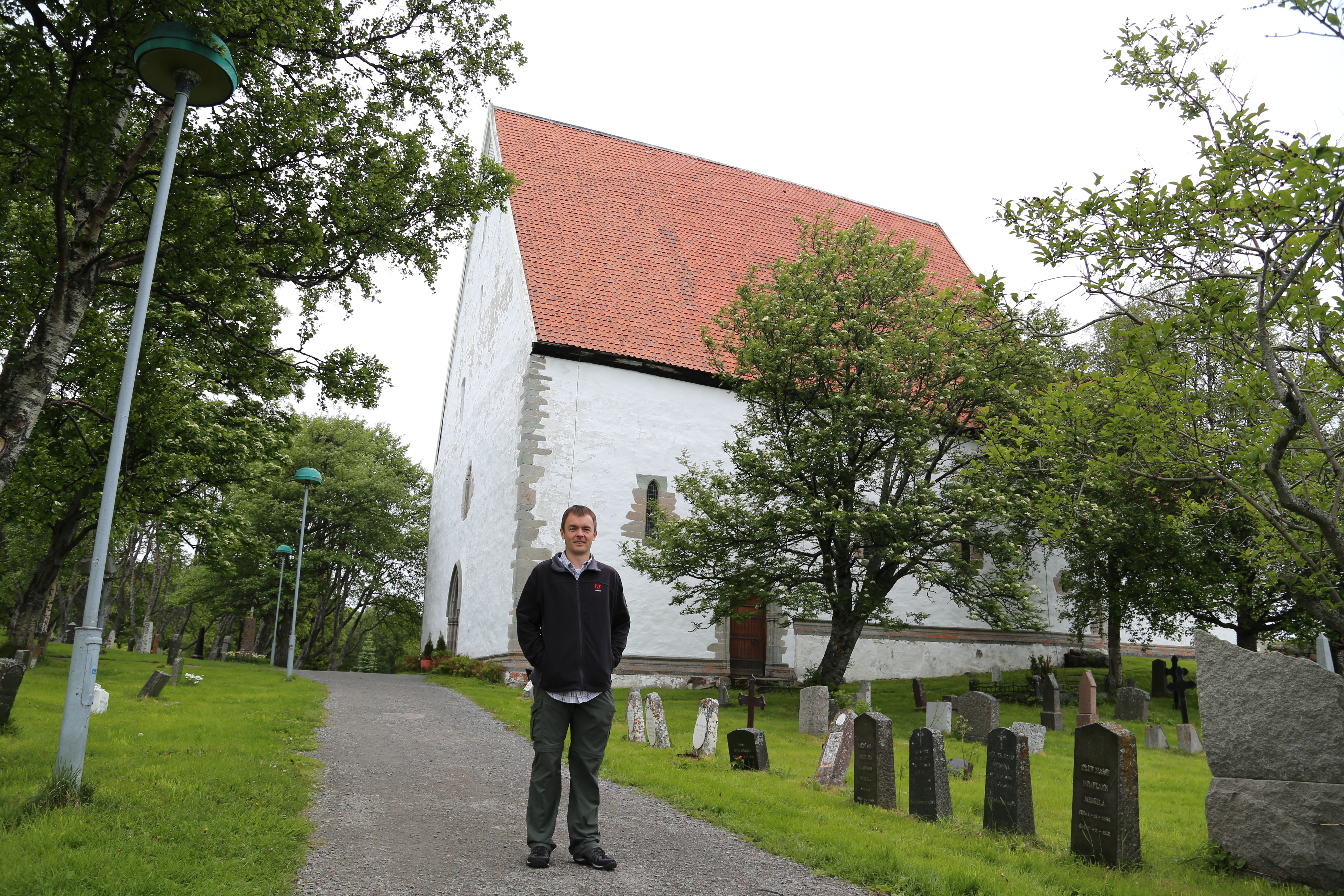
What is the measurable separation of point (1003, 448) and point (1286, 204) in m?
3.42

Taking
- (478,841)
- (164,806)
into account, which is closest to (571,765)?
(478,841)

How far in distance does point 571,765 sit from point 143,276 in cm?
436

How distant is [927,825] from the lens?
6.56 meters

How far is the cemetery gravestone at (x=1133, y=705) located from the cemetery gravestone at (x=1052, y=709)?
136 centimetres

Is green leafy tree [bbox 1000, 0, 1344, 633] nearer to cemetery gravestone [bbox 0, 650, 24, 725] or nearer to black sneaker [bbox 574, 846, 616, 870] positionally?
black sneaker [bbox 574, 846, 616, 870]

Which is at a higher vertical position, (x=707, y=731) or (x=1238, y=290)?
(x=1238, y=290)

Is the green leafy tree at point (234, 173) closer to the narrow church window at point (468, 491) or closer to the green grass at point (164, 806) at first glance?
the green grass at point (164, 806)

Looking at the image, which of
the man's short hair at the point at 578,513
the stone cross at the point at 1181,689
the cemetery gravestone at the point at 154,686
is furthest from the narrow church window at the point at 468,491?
the man's short hair at the point at 578,513

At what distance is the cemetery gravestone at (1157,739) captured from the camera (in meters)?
13.3

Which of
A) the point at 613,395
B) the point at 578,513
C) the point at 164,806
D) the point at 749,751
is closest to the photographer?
the point at 578,513

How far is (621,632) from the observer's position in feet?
16.9

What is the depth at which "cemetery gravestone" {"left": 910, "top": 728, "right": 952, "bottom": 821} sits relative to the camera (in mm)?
6828

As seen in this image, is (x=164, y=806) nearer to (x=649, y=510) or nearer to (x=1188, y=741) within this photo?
(x=1188, y=741)

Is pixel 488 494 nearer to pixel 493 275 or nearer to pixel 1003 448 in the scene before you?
pixel 493 275
